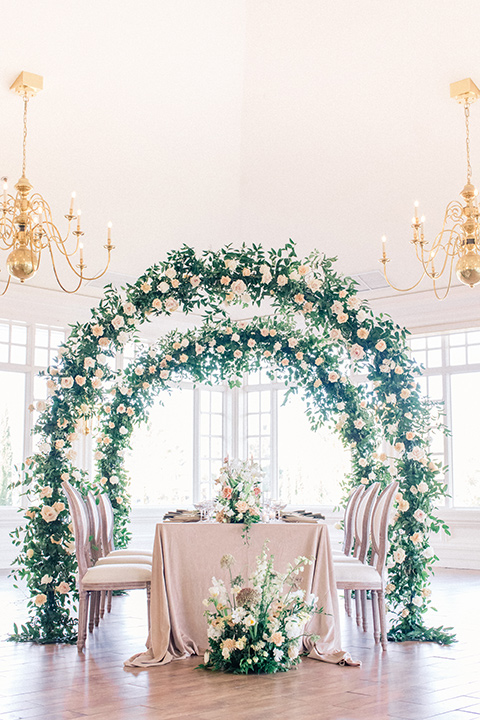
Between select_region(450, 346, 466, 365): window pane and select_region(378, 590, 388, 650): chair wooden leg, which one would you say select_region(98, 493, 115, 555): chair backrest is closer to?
select_region(378, 590, 388, 650): chair wooden leg

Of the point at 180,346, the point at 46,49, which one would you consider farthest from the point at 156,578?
the point at 46,49

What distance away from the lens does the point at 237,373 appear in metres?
6.83

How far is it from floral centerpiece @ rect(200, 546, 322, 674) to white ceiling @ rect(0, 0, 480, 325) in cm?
461

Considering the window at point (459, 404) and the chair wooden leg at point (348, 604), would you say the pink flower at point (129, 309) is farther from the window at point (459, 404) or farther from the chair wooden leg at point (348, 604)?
the window at point (459, 404)

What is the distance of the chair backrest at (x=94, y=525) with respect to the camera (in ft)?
19.6

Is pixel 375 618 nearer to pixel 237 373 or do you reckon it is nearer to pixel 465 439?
pixel 237 373

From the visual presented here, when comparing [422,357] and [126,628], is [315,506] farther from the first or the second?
[126,628]

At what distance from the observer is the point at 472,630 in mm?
5941

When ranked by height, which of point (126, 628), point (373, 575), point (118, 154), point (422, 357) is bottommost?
point (126, 628)

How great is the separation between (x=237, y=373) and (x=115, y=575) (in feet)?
7.10

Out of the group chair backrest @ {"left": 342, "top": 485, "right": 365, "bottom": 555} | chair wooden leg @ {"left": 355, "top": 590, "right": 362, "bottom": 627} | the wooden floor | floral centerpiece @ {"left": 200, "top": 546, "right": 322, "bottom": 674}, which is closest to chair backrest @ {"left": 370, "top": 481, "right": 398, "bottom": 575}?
the wooden floor

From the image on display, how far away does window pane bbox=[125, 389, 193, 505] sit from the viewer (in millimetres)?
11750

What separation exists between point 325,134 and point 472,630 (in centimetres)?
503

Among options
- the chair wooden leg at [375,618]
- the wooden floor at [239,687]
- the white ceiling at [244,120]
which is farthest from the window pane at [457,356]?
the chair wooden leg at [375,618]
